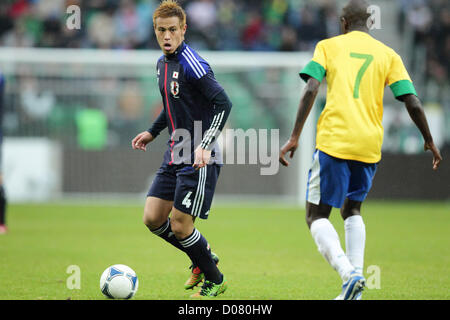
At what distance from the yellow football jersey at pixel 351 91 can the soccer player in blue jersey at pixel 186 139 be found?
818 millimetres

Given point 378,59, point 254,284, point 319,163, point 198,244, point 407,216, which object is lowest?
point 407,216

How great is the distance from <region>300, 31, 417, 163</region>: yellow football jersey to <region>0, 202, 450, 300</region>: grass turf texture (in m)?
1.28

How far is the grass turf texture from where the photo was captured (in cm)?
612

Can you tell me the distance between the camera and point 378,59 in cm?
521

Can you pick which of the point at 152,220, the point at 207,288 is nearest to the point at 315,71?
the point at 152,220

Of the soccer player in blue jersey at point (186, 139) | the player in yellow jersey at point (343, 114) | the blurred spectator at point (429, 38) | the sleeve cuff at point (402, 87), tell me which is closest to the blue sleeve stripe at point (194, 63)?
the soccer player in blue jersey at point (186, 139)

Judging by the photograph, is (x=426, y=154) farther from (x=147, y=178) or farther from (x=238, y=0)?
(x=238, y=0)

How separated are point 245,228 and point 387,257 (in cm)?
342

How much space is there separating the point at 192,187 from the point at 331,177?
107cm

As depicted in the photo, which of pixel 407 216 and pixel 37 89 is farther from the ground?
pixel 37 89

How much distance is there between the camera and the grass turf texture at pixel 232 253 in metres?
6.12

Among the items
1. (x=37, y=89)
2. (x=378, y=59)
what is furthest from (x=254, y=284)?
(x=37, y=89)

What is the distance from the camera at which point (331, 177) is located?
204 inches

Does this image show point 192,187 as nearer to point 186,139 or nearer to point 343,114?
point 186,139
